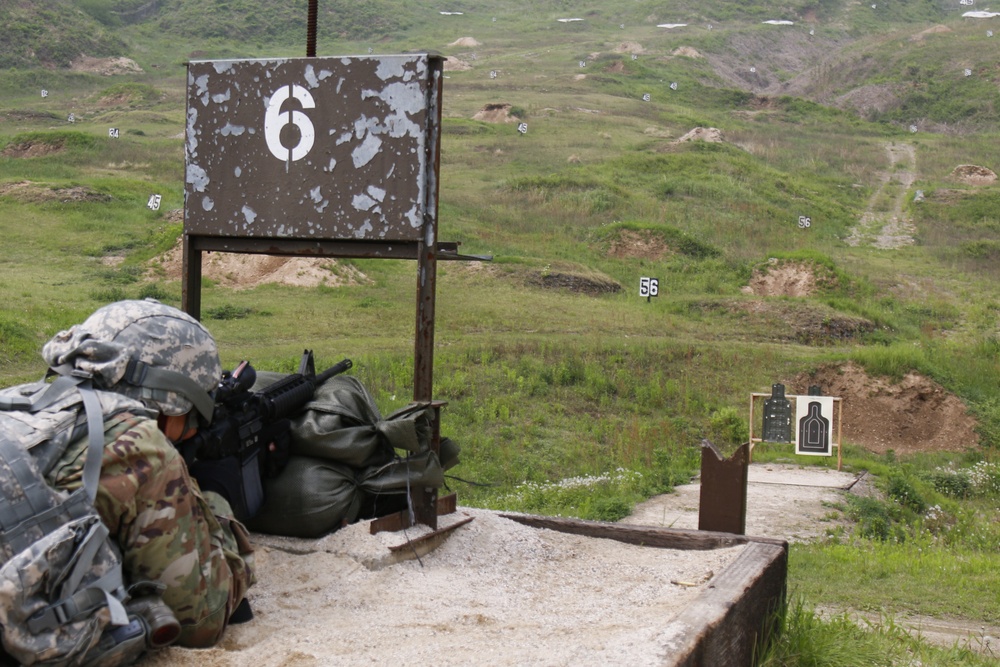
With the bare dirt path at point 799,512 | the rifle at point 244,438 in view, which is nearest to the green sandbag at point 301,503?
the rifle at point 244,438

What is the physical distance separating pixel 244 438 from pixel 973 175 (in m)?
35.1

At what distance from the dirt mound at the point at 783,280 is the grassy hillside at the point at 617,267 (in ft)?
0.33

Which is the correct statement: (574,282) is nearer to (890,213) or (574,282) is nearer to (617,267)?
(617,267)

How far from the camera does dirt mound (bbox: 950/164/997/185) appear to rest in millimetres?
34188

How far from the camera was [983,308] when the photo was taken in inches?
813

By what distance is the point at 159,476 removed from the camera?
109 inches

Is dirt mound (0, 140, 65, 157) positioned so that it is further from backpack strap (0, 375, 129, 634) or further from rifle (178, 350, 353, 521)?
backpack strap (0, 375, 129, 634)

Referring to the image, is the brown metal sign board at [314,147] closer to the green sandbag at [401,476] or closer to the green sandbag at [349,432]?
the green sandbag at [349,432]

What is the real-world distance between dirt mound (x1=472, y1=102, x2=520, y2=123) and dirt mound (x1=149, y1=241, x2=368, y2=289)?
19.4 m

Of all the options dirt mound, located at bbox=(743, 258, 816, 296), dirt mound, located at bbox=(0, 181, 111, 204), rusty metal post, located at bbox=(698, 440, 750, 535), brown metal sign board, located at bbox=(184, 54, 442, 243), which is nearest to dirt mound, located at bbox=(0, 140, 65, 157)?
dirt mound, located at bbox=(0, 181, 111, 204)

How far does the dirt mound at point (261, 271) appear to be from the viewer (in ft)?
61.7

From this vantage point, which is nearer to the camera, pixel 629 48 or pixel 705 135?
pixel 705 135

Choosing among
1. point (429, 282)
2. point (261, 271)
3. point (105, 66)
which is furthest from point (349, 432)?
point (105, 66)

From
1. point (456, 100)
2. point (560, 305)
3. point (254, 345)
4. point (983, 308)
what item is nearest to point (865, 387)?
point (560, 305)
